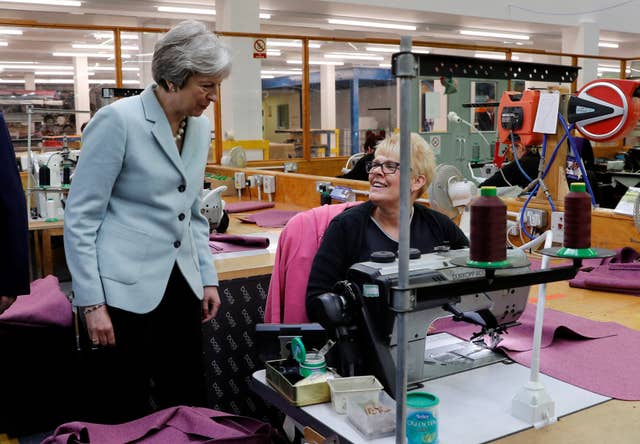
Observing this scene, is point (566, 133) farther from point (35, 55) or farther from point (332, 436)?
point (35, 55)

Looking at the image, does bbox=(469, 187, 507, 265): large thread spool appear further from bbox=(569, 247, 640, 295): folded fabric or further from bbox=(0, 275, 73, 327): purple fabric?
bbox=(0, 275, 73, 327): purple fabric

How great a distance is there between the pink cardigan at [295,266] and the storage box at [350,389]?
0.75 metres

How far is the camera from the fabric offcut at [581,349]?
1.46 m

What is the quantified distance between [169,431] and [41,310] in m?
1.42

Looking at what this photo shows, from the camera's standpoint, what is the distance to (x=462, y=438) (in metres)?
1.20

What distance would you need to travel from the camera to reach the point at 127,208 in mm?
1603

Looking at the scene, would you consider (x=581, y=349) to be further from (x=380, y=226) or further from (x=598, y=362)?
(x=380, y=226)

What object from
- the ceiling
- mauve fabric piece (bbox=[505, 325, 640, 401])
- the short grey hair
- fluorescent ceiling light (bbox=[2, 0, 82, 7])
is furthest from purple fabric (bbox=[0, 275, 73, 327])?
fluorescent ceiling light (bbox=[2, 0, 82, 7])

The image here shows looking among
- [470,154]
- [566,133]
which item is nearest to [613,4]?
[470,154]

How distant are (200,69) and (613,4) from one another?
1118 cm

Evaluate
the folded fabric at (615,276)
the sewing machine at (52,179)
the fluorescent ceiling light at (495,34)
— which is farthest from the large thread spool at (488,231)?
the fluorescent ceiling light at (495,34)

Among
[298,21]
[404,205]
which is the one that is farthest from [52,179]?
[298,21]

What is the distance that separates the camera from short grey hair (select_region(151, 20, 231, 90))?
1.57 meters

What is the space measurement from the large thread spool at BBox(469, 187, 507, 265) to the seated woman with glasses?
0.81 metres
